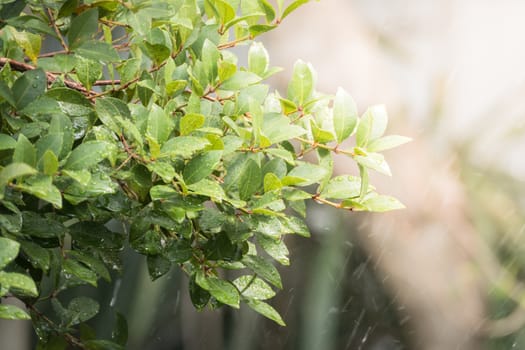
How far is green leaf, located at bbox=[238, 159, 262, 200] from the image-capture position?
0.61 metres

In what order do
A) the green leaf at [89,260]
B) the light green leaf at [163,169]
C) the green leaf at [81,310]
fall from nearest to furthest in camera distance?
the light green leaf at [163,169]
the green leaf at [89,260]
the green leaf at [81,310]

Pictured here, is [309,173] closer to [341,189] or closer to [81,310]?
[341,189]

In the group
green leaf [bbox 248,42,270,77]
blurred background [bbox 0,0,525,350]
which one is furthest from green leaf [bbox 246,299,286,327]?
blurred background [bbox 0,0,525,350]

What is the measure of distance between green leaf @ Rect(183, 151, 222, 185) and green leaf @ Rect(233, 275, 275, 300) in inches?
6.4

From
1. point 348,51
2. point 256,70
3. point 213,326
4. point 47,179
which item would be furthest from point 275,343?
point 47,179

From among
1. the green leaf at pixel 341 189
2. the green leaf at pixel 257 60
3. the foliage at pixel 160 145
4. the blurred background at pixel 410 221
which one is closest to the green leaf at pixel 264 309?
the foliage at pixel 160 145

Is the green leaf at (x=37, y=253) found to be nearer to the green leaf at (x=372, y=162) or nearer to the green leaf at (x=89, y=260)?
the green leaf at (x=89, y=260)

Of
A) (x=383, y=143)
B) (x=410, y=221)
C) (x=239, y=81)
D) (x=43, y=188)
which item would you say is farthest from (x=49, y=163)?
(x=410, y=221)

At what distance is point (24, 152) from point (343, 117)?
11.6 inches

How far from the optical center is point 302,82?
692 mm

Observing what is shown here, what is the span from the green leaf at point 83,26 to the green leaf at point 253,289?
10.6 inches

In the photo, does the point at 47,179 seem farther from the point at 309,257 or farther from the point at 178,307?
the point at 178,307

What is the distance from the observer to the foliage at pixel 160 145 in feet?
1.84

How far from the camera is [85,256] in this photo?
2.16ft
